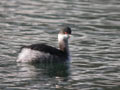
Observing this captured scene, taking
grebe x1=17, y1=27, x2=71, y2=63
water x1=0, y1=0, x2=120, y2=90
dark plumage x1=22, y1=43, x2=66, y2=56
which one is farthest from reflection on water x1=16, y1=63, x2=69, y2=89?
dark plumage x1=22, y1=43, x2=66, y2=56

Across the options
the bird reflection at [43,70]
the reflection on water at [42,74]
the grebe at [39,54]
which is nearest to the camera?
the reflection on water at [42,74]

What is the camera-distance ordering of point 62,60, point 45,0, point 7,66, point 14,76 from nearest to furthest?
Result: point 14,76, point 7,66, point 62,60, point 45,0

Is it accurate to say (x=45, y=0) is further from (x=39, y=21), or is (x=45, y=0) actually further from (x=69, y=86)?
(x=69, y=86)

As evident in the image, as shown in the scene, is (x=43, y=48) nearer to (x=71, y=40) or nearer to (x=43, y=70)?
(x=43, y=70)

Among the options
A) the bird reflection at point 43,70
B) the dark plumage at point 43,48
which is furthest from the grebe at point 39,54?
the bird reflection at point 43,70

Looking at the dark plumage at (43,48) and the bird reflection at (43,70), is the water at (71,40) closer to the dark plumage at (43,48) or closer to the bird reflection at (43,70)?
the bird reflection at (43,70)

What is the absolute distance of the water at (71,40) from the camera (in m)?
14.0

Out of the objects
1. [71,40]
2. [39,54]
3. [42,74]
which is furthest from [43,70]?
[71,40]

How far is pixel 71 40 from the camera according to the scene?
757 inches

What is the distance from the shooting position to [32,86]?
13.4 m

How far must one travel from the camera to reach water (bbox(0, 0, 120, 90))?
13992 mm

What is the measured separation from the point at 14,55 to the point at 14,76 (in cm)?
265

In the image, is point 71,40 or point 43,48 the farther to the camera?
point 71,40

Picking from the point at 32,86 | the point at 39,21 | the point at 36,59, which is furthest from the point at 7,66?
the point at 39,21
